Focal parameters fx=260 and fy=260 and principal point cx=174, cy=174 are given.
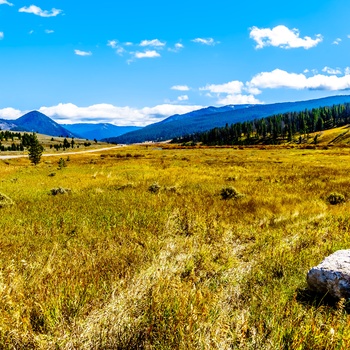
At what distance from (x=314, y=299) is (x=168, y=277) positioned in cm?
240

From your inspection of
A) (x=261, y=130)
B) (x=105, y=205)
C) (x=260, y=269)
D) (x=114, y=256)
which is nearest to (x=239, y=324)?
(x=260, y=269)

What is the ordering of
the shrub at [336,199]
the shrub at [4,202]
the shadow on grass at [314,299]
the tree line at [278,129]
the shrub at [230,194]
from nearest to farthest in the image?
the shadow on grass at [314,299]
the shrub at [4,202]
the shrub at [336,199]
the shrub at [230,194]
the tree line at [278,129]

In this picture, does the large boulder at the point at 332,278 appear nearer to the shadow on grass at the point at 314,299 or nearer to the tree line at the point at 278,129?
the shadow on grass at the point at 314,299

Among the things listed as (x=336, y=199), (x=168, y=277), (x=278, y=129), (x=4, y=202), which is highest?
(x=278, y=129)

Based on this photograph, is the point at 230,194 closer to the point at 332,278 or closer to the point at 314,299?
the point at 332,278

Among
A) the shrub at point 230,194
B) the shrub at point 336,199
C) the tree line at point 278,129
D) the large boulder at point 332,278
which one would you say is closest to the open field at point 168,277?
the large boulder at point 332,278

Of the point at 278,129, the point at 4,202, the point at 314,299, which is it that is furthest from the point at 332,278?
the point at 278,129

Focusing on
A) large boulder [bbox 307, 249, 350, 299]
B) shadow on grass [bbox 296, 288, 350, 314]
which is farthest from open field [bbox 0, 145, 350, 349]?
large boulder [bbox 307, 249, 350, 299]

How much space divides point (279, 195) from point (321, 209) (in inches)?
127

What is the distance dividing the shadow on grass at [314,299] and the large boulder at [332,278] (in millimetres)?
86

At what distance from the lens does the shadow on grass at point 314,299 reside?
13.9ft

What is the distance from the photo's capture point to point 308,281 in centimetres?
462

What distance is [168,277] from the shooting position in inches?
171

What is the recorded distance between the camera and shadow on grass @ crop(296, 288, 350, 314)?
423 cm
